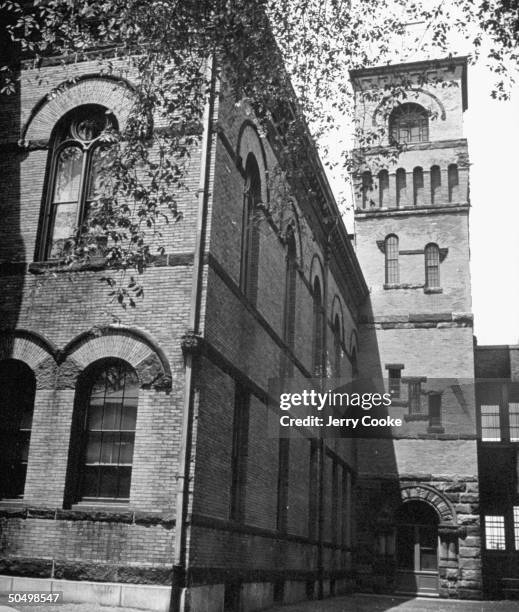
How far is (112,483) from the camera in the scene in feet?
40.8

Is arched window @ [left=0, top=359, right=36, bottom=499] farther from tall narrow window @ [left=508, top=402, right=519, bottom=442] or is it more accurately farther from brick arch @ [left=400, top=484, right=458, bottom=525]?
tall narrow window @ [left=508, top=402, right=519, bottom=442]

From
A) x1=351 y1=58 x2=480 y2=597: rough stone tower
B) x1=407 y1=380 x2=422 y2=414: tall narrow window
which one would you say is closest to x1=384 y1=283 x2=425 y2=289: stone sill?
x1=351 y1=58 x2=480 y2=597: rough stone tower

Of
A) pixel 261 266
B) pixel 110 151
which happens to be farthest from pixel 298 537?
pixel 110 151

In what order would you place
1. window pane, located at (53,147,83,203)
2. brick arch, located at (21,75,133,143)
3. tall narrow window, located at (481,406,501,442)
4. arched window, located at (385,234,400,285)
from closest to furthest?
1. brick arch, located at (21,75,133,143)
2. window pane, located at (53,147,83,203)
3. tall narrow window, located at (481,406,501,442)
4. arched window, located at (385,234,400,285)

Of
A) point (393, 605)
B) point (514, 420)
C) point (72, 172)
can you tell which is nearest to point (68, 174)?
point (72, 172)

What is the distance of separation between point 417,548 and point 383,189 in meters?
13.8

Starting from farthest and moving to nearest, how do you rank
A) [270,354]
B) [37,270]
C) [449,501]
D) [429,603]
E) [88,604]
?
[449,501], [429,603], [270,354], [37,270], [88,604]

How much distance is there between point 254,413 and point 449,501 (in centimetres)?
1462

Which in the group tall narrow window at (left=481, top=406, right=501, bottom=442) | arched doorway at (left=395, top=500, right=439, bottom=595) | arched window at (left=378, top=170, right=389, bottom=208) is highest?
arched window at (left=378, top=170, right=389, bottom=208)

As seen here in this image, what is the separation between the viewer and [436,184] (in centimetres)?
3183

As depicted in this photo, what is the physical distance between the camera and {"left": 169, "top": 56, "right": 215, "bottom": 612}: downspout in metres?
11.4

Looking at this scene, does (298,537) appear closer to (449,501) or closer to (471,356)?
(449,501)

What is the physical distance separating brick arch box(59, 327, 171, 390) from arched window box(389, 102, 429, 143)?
73.4 ft

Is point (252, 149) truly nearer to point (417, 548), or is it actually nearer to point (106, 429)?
point (106, 429)
